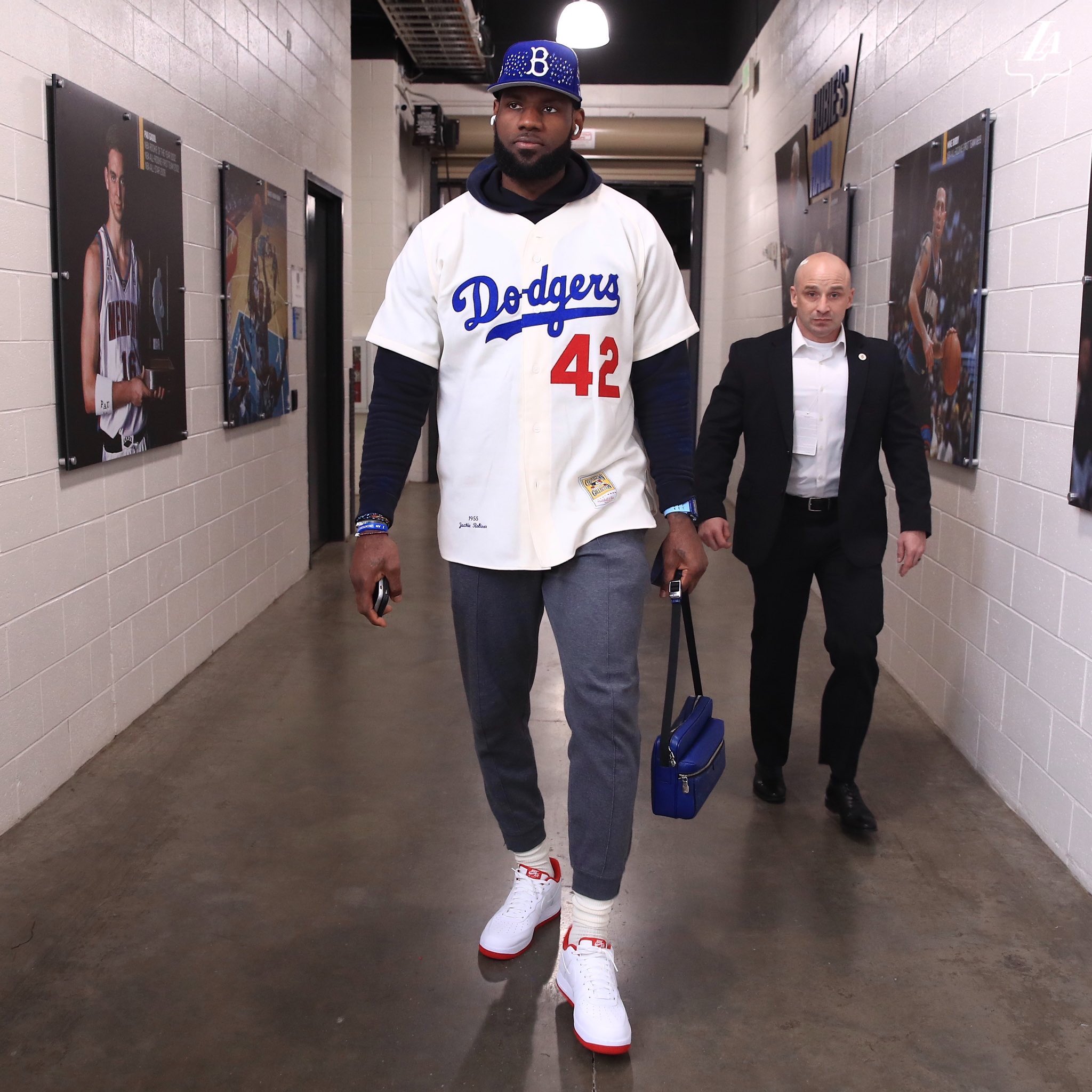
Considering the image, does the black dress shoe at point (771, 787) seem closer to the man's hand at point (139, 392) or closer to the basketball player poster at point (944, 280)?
the basketball player poster at point (944, 280)

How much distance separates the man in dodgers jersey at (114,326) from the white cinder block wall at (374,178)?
4962mm

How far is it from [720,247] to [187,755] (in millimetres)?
7722

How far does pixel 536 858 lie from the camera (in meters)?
2.31

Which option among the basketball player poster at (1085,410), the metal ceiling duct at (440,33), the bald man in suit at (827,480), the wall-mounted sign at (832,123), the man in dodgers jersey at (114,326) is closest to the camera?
the basketball player poster at (1085,410)

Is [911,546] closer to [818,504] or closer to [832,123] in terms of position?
[818,504]

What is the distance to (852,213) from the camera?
502 centimetres

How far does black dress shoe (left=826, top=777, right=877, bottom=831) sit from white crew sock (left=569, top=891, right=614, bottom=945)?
3.36 feet

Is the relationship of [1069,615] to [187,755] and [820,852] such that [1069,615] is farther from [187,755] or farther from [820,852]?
[187,755]

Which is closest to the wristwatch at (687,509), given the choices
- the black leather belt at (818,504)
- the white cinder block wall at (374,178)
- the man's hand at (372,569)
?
the man's hand at (372,569)

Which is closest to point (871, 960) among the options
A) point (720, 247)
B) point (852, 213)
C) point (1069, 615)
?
point (1069, 615)

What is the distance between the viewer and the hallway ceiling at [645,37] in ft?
31.3

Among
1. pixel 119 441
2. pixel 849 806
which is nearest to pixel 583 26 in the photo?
pixel 119 441

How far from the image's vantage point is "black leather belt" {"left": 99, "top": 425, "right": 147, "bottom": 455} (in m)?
3.41

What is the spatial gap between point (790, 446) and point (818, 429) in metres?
0.08
